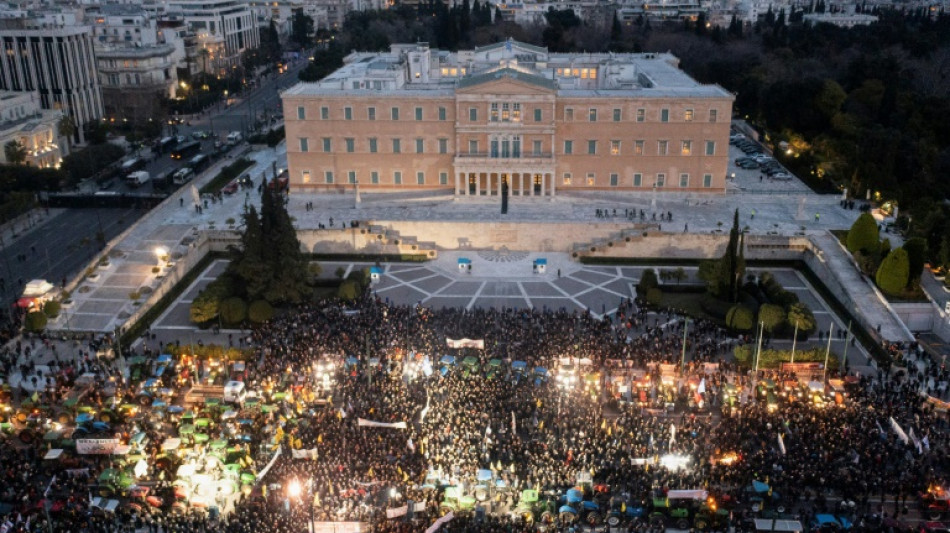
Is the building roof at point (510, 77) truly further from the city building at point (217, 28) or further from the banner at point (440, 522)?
the city building at point (217, 28)

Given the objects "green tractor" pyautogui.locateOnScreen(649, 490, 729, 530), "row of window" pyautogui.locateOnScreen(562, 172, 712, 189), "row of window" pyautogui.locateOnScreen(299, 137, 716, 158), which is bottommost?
"green tractor" pyautogui.locateOnScreen(649, 490, 729, 530)

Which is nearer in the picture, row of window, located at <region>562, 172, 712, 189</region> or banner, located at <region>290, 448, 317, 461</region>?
banner, located at <region>290, 448, 317, 461</region>

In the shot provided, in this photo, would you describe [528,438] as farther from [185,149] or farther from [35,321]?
[185,149]

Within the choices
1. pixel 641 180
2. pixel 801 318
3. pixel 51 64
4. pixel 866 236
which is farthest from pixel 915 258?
pixel 51 64

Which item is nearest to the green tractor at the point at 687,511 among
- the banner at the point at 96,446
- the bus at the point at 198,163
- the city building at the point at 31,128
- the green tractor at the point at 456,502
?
the green tractor at the point at 456,502

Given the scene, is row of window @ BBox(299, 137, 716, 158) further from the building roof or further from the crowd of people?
the crowd of people

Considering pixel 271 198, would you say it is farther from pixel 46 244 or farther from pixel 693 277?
pixel 693 277

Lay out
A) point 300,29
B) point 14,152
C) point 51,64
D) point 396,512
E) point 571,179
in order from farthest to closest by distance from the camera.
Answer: point 300,29, point 51,64, point 14,152, point 571,179, point 396,512

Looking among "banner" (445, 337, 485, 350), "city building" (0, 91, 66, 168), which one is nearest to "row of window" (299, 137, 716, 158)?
"banner" (445, 337, 485, 350)
